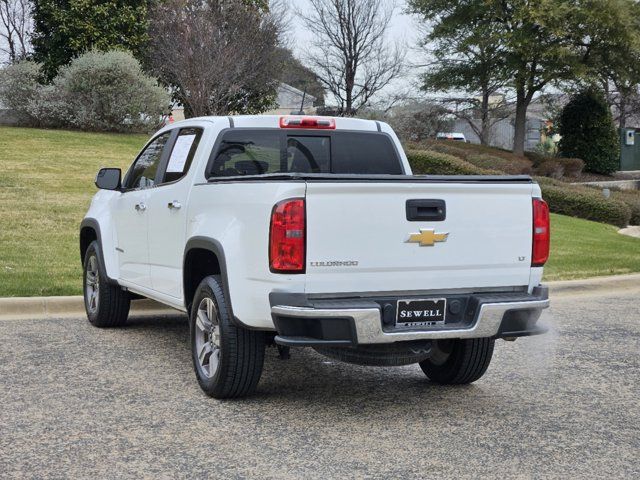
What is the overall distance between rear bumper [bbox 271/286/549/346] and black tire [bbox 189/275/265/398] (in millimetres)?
474

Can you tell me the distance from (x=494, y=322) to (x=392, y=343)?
2.03 ft

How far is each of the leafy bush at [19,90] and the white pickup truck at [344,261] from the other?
24652 millimetres

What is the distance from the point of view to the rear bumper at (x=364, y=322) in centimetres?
521

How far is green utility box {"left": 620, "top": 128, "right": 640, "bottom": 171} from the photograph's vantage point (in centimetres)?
4006

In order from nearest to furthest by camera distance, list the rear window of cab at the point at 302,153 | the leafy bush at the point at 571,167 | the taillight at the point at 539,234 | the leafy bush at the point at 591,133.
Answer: the taillight at the point at 539,234 < the rear window of cab at the point at 302,153 < the leafy bush at the point at 571,167 < the leafy bush at the point at 591,133

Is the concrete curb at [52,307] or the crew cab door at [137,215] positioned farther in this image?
the concrete curb at [52,307]

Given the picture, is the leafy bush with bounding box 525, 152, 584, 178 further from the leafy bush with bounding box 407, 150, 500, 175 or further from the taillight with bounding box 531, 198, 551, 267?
the taillight with bounding box 531, 198, 551, 267

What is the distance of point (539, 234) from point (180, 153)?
2794mm

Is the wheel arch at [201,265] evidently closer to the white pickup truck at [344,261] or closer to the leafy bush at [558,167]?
the white pickup truck at [344,261]

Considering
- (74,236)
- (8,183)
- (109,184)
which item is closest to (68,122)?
(8,183)

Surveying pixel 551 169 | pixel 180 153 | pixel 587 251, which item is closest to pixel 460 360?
pixel 180 153

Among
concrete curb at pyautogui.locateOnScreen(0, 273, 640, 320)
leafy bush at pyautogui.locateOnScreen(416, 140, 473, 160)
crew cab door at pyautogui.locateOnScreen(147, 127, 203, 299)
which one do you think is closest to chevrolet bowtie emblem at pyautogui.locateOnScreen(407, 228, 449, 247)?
crew cab door at pyautogui.locateOnScreen(147, 127, 203, 299)

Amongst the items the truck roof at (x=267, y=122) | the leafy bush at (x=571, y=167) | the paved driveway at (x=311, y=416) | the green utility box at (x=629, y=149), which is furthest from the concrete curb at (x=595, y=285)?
the green utility box at (x=629, y=149)

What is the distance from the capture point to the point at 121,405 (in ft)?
19.3
